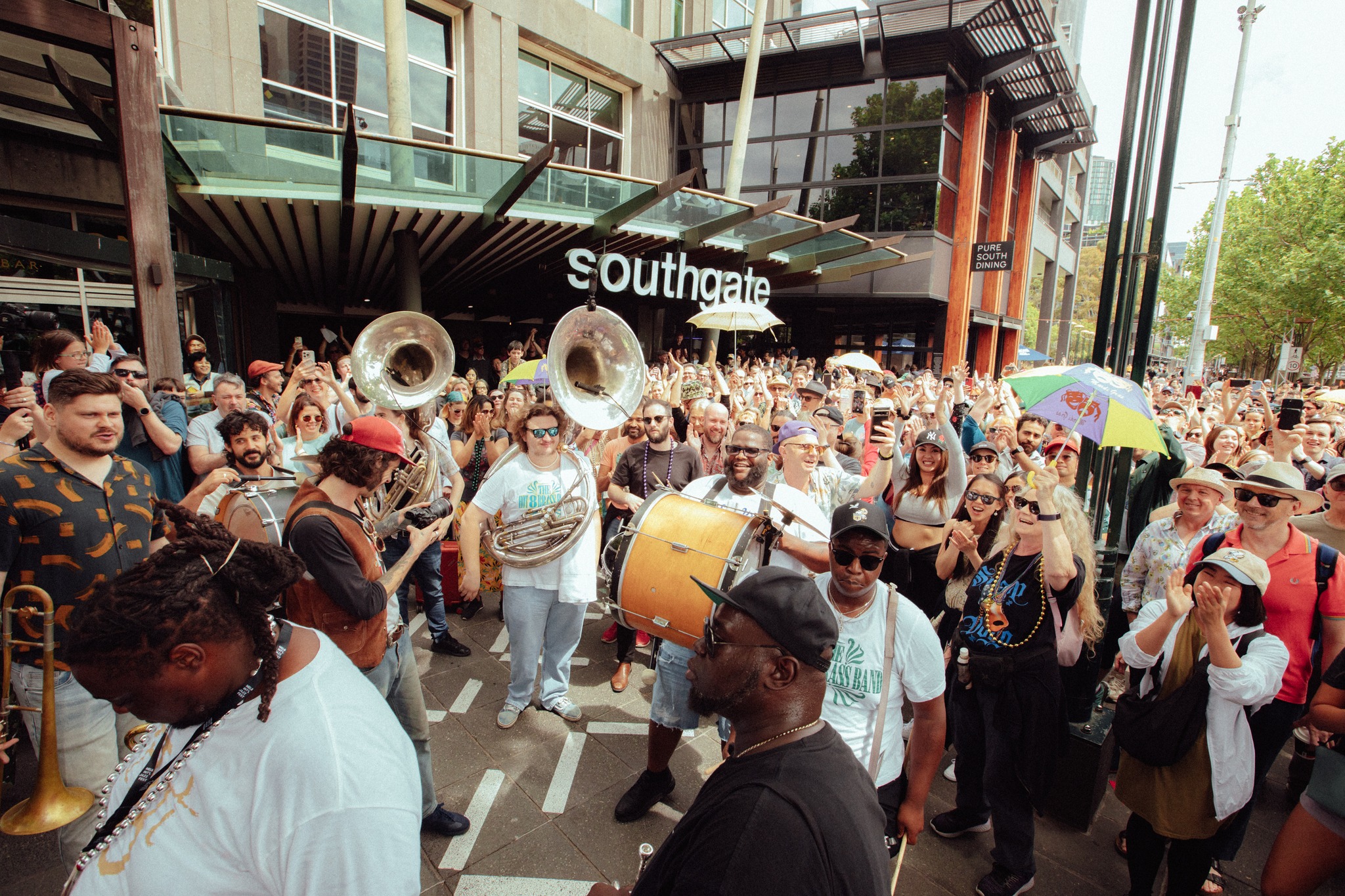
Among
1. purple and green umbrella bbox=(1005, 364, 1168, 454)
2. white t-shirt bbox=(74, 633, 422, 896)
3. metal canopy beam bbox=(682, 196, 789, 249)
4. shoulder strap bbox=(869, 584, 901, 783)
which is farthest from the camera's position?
metal canopy beam bbox=(682, 196, 789, 249)

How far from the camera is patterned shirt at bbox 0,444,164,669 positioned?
8.46ft

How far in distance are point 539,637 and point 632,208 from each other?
10.1 meters

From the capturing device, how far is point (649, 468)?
15.9 feet

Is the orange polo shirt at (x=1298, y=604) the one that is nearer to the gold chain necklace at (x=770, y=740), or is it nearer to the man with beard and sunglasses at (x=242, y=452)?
the gold chain necklace at (x=770, y=740)

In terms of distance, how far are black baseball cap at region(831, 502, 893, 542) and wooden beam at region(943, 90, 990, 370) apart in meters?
Result: 21.7

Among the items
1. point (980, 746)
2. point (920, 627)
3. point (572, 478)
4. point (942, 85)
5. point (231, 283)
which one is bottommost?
point (980, 746)

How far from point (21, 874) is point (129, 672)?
2669 mm

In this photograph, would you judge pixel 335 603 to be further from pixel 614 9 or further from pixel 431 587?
pixel 614 9

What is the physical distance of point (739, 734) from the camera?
5.07 feet

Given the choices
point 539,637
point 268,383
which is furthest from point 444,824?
point 268,383

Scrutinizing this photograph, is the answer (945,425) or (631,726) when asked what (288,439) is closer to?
(631,726)

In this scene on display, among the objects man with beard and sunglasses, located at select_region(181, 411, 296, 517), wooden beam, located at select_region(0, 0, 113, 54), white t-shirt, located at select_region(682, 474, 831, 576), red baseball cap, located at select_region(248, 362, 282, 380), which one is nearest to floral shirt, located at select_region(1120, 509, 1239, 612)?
white t-shirt, located at select_region(682, 474, 831, 576)

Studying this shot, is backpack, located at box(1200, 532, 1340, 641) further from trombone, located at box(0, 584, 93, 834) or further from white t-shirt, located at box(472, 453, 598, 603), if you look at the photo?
trombone, located at box(0, 584, 93, 834)

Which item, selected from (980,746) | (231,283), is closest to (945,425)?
(980,746)
